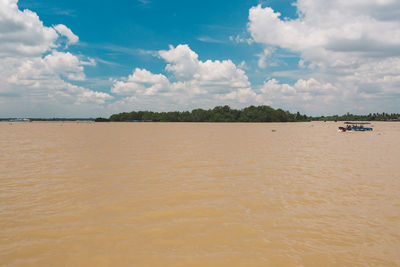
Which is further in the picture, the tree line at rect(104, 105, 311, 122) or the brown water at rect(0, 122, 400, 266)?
the tree line at rect(104, 105, 311, 122)

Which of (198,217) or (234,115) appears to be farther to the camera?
(234,115)

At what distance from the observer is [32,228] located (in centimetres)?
653

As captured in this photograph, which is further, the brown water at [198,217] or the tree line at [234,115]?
the tree line at [234,115]

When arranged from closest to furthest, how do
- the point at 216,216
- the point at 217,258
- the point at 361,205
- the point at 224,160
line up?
the point at 217,258
the point at 216,216
the point at 361,205
the point at 224,160

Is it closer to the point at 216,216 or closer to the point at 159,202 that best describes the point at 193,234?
the point at 216,216

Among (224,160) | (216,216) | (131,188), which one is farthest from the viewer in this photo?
(224,160)

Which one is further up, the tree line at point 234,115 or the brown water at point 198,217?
the tree line at point 234,115

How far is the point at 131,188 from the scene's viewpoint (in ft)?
33.8

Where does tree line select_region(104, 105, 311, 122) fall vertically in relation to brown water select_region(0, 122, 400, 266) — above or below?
above

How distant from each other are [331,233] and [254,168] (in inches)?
325

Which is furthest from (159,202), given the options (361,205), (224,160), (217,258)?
(224,160)

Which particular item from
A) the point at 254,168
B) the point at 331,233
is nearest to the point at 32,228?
the point at 331,233

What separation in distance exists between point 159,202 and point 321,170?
976 cm

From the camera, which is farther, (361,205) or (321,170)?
(321,170)
